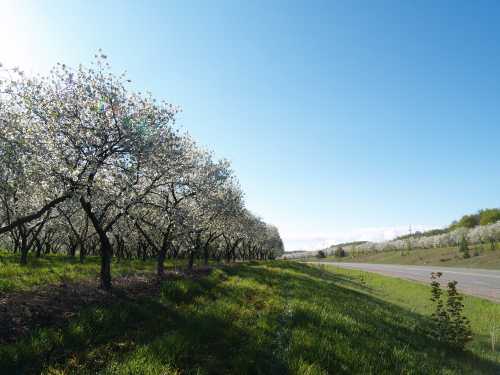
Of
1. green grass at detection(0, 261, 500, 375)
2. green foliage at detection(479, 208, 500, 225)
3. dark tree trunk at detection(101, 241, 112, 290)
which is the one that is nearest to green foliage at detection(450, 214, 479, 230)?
green foliage at detection(479, 208, 500, 225)

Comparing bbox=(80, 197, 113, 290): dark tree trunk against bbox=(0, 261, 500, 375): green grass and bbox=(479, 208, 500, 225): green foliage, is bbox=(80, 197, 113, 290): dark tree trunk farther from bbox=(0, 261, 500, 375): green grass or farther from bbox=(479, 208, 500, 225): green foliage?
bbox=(479, 208, 500, 225): green foliage

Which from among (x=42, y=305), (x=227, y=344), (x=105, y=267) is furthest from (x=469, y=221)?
(x=42, y=305)

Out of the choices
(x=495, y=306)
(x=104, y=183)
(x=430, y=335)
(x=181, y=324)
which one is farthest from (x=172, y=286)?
(x=495, y=306)

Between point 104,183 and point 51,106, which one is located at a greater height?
point 51,106

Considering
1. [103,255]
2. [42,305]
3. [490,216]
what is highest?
[490,216]

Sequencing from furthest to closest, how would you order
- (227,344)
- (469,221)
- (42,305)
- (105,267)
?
(469,221) → (105,267) → (42,305) → (227,344)

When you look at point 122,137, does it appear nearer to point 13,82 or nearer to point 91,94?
point 91,94

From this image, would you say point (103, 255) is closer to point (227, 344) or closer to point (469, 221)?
point (227, 344)

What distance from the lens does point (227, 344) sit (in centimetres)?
780

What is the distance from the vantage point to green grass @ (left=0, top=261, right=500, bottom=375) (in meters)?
6.29

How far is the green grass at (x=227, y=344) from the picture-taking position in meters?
6.29

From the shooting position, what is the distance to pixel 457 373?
7875 millimetres

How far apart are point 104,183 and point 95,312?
6.89 m

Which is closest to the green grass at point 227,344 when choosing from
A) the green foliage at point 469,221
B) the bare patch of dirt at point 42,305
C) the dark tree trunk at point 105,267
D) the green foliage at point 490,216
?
the bare patch of dirt at point 42,305
